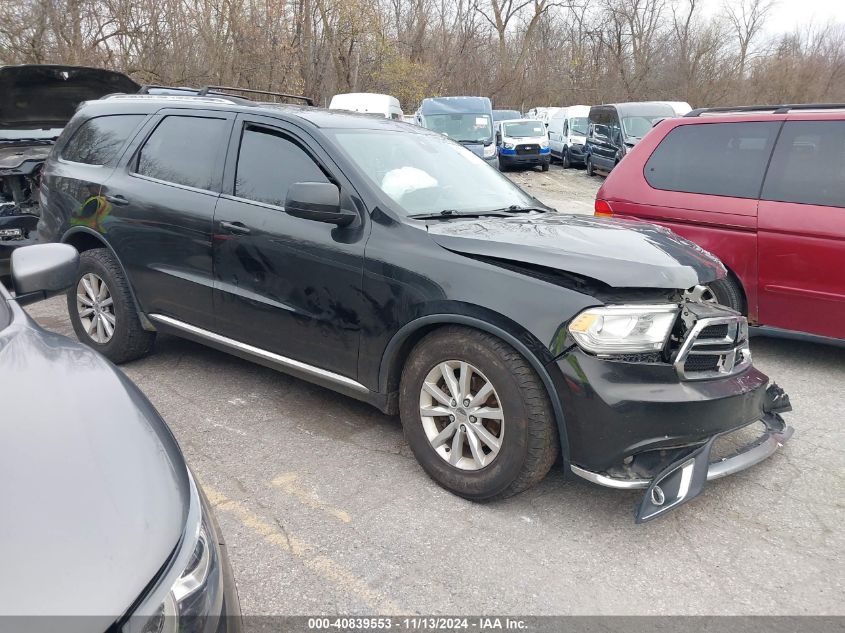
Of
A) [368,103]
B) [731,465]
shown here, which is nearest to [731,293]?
[731,465]

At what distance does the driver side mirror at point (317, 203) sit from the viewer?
3281 millimetres

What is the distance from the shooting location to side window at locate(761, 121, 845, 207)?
465 centimetres

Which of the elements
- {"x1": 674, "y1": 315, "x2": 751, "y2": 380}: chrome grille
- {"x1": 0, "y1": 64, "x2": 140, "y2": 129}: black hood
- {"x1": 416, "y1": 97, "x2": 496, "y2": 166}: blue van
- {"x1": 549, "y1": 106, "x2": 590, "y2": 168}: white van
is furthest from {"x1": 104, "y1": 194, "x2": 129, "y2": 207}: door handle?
{"x1": 549, "y1": 106, "x2": 590, "y2": 168}: white van

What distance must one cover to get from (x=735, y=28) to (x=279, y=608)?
1973 inches

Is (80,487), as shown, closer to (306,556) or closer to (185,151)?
(306,556)

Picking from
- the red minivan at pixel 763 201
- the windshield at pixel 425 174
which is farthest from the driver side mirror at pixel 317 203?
the red minivan at pixel 763 201

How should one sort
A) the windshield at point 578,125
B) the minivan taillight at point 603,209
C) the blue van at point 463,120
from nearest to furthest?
the minivan taillight at point 603,209 → the blue van at point 463,120 → the windshield at point 578,125

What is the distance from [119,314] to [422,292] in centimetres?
248

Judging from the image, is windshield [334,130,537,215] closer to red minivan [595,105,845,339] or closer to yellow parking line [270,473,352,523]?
yellow parking line [270,473,352,523]

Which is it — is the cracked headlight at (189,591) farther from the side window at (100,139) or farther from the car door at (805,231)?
the car door at (805,231)

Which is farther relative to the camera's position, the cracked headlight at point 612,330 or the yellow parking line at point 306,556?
the cracked headlight at point 612,330

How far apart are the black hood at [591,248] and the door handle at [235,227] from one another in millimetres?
1128

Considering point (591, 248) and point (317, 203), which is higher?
point (317, 203)

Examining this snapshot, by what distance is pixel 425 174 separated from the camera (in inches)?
151
